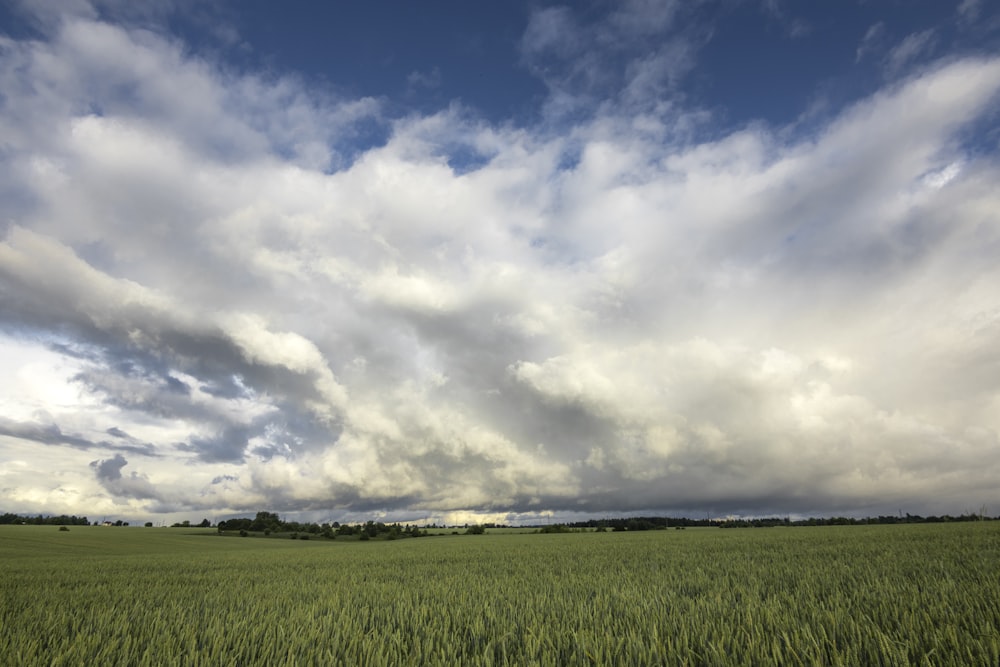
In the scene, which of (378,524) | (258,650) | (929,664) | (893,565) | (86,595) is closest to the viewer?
(929,664)

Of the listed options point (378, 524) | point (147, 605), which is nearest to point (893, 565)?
point (147, 605)

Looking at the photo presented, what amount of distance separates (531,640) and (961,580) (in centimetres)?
1035

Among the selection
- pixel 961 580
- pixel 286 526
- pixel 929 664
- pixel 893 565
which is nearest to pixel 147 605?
pixel 929 664

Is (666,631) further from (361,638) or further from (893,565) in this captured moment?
(893,565)

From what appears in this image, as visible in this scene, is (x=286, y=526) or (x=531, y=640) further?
(x=286, y=526)

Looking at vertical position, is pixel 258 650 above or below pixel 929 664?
below

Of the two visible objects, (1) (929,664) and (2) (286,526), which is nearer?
(1) (929,664)

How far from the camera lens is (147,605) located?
10.1m

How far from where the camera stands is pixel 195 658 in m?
5.36

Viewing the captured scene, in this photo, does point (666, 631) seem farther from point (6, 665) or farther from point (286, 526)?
point (286, 526)

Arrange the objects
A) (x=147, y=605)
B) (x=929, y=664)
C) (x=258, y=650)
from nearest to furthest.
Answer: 1. (x=929, y=664)
2. (x=258, y=650)
3. (x=147, y=605)

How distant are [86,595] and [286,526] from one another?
128m

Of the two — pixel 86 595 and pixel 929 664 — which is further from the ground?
pixel 929 664

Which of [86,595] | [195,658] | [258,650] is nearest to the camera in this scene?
[195,658]
